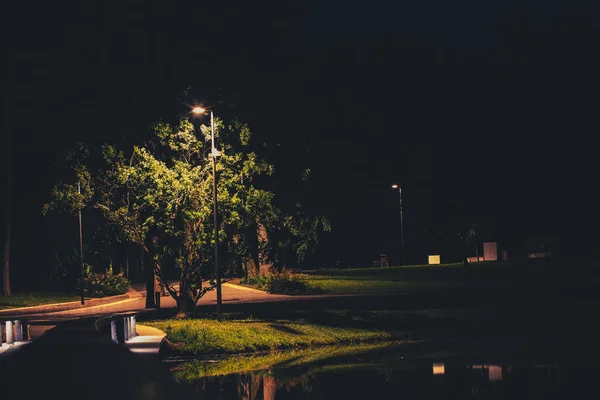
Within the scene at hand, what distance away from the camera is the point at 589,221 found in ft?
207

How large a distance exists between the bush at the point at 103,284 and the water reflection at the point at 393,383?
1212 inches

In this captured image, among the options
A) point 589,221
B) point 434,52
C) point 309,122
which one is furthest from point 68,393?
point 434,52

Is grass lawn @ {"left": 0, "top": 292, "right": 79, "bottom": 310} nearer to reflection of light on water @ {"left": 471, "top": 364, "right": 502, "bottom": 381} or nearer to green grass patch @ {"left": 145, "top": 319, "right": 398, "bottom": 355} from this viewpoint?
green grass patch @ {"left": 145, "top": 319, "right": 398, "bottom": 355}

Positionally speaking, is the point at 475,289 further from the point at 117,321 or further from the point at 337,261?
the point at 337,261

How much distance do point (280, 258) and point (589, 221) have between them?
3760 centimetres

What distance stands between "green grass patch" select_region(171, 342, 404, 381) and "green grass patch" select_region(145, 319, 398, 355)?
2.60 feet

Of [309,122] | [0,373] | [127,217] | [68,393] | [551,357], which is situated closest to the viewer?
[68,393]

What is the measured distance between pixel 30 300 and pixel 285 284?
11295 millimetres

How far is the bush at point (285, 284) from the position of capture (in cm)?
4716

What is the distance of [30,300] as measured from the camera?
45.3 metres

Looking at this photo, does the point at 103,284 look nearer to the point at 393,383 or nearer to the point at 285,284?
the point at 285,284

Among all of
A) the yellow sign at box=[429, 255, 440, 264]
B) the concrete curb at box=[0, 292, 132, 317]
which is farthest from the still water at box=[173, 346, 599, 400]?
the yellow sign at box=[429, 255, 440, 264]

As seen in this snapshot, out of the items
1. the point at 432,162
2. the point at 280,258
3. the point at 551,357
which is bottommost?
the point at 551,357

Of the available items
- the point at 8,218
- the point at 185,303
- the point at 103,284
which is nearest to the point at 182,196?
the point at 185,303
